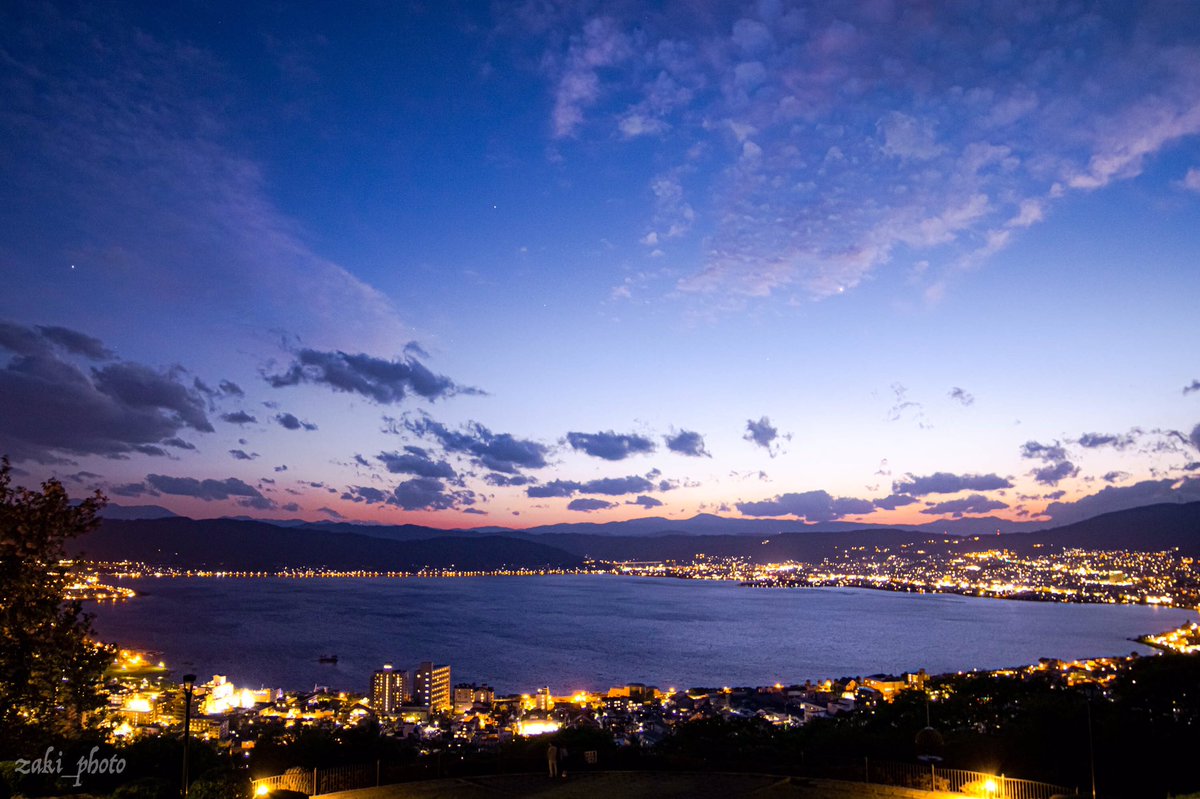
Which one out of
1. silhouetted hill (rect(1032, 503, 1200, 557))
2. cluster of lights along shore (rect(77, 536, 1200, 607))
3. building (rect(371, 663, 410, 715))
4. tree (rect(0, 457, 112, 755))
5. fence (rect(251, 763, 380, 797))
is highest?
tree (rect(0, 457, 112, 755))

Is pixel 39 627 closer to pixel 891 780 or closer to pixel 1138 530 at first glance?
pixel 891 780

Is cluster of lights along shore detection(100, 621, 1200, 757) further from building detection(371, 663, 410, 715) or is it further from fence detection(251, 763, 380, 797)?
fence detection(251, 763, 380, 797)

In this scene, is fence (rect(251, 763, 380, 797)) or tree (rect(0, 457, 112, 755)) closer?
tree (rect(0, 457, 112, 755))

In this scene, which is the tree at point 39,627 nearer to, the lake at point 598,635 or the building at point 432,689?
the building at point 432,689

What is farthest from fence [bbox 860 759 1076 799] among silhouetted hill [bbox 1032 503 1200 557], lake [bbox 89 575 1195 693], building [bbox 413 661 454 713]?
silhouetted hill [bbox 1032 503 1200 557]

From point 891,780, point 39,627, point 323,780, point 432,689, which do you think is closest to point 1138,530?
point 432,689

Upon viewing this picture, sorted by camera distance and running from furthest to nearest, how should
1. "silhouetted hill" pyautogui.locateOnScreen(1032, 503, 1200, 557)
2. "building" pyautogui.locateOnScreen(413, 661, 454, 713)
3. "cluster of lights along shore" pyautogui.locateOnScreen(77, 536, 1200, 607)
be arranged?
"silhouetted hill" pyautogui.locateOnScreen(1032, 503, 1200, 557) < "cluster of lights along shore" pyautogui.locateOnScreen(77, 536, 1200, 607) < "building" pyautogui.locateOnScreen(413, 661, 454, 713)
